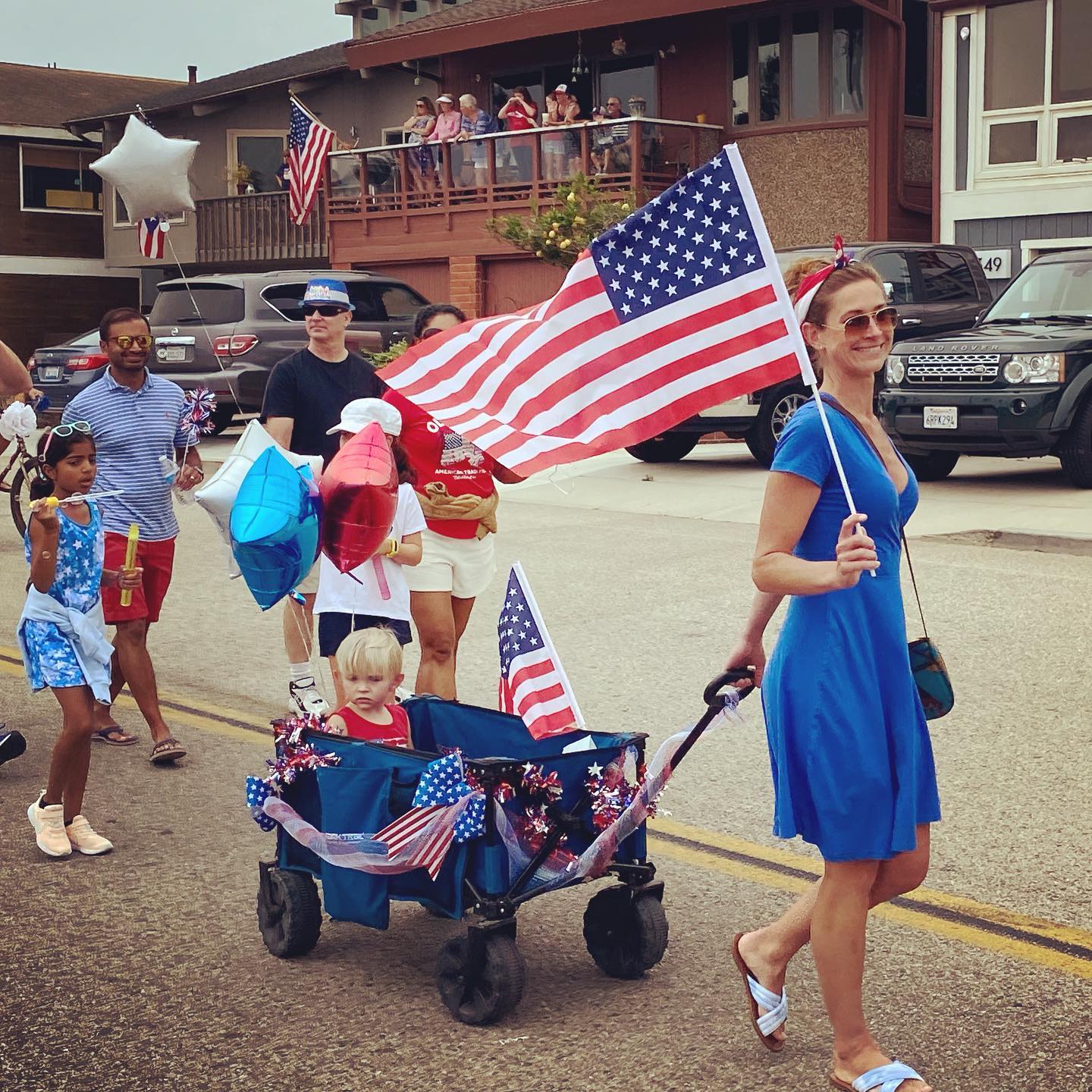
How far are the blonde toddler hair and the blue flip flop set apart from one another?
185 centimetres

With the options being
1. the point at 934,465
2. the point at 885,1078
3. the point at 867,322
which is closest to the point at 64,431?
the point at 867,322

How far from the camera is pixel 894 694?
3568 mm

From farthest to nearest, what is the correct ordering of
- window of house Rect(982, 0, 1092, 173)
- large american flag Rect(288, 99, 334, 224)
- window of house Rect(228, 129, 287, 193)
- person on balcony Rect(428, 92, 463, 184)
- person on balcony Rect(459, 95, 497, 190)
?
window of house Rect(228, 129, 287, 193) → person on balcony Rect(428, 92, 463, 184) → person on balcony Rect(459, 95, 497, 190) → large american flag Rect(288, 99, 334, 224) → window of house Rect(982, 0, 1092, 173)

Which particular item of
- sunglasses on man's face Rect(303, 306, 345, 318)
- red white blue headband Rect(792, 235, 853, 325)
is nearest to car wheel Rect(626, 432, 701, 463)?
sunglasses on man's face Rect(303, 306, 345, 318)

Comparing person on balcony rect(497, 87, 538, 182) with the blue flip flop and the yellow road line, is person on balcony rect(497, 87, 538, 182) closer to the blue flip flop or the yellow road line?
the yellow road line

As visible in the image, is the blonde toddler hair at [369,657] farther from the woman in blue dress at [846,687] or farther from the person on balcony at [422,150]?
the person on balcony at [422,150]

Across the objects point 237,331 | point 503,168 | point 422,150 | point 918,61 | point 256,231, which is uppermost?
point 918,61

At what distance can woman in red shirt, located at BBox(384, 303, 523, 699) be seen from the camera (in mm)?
6312

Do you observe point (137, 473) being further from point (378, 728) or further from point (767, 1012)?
point (767, 1012)

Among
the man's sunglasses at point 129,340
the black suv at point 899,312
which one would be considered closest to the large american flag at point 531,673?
the man's sunglasses at point 129,340

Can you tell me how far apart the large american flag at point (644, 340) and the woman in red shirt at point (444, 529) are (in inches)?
69.5

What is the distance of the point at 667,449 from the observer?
17219 mm

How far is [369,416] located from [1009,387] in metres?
9.67

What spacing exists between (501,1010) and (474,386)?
64.3 inches
